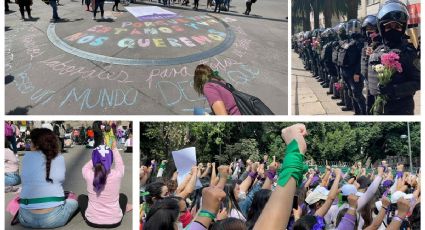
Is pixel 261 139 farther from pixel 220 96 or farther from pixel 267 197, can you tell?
pixel 267 197

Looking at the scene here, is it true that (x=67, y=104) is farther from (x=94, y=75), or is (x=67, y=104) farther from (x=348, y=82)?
(x=348, y=82)

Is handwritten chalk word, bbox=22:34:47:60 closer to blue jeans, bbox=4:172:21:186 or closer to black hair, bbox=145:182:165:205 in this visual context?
blue jeans, bbox=4:172:21:186

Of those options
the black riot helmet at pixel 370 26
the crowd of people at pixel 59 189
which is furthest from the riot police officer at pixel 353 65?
the crowd of people at pixel 59 189

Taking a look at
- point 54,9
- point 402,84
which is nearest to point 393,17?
point 402,84

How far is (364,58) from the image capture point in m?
5.46

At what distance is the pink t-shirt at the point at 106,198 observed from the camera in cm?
385

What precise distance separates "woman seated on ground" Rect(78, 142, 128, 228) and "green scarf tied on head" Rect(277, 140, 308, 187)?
8.76 ft

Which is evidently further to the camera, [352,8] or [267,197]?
[352,8]

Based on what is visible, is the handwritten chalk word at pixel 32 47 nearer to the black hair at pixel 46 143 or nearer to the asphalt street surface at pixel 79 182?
the asphalt street surface at pixel 79 182

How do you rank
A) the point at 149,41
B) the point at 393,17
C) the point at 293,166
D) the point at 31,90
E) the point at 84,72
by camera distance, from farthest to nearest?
the point at 149,41
the point at 84,72
the point at 31,90
the point at 393,17
the point at 293,166

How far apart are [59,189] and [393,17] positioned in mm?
4314

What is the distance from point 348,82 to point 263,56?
135 centimetres

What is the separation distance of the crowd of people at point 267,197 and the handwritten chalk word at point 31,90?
172 centimetres

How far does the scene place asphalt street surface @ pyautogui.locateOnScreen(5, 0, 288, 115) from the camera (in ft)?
16.5
